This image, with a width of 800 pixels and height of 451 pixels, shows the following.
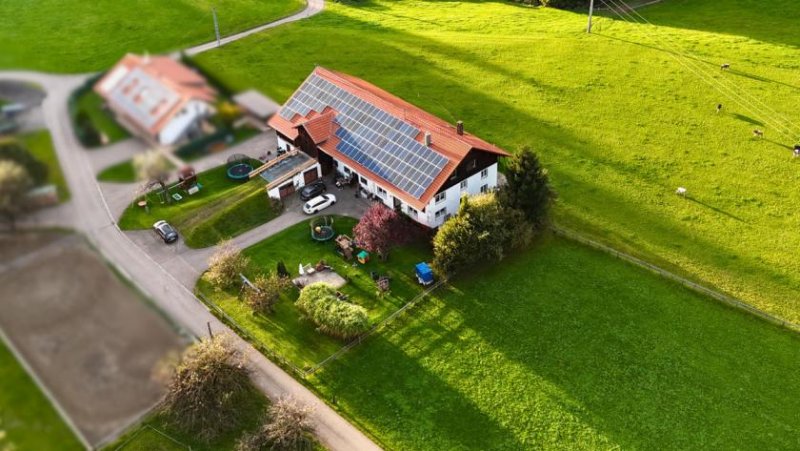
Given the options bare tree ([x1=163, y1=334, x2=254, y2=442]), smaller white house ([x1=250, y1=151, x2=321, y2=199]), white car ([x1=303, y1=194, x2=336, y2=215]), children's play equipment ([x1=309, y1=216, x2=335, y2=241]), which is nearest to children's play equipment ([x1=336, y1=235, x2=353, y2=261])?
children's play equipment ([x1=309, y1=216, x2=335, y2=241])

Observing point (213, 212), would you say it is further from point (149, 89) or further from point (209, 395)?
point (149, 89)

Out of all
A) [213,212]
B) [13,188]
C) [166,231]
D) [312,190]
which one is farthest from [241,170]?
[13,188]

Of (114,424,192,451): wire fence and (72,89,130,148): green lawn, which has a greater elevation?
(72,89,130,148): green lawn

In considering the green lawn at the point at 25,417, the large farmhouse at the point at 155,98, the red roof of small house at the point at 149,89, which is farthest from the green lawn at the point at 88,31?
the green lawn at the point at 25,417

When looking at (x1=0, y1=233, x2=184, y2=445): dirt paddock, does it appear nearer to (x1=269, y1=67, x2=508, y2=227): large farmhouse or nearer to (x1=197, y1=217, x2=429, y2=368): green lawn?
(x1=197, y1=217, x2=429, y2=368): green lawn

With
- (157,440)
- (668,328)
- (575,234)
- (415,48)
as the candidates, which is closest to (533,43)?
(415,48)
